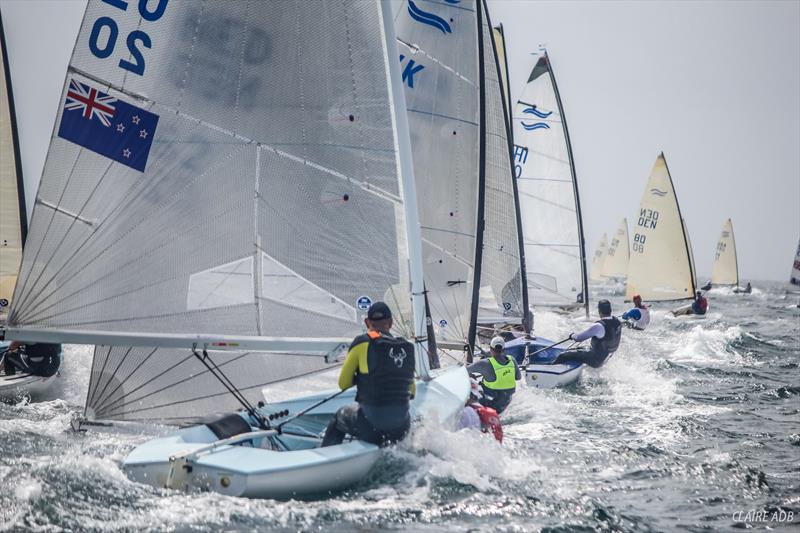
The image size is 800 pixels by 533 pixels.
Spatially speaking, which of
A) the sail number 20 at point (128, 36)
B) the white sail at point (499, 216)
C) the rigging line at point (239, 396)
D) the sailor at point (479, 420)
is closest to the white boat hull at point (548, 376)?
the white sail at point (499, 216)

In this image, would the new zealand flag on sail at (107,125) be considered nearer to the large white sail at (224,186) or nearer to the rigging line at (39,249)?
the large white sail at (224,186)

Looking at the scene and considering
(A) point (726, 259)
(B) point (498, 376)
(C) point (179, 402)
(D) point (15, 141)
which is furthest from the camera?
(A) point (726, 259)

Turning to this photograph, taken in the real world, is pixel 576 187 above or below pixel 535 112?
below

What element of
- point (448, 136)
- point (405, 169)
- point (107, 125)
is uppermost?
point (448, 136)

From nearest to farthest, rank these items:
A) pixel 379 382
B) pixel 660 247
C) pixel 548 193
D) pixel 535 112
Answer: pixel 379 382 → pixel 548 193 → pixel 535 112 → pixel 660 247

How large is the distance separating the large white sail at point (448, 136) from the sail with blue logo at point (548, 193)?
8689 mm

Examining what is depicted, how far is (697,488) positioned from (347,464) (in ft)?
11.1

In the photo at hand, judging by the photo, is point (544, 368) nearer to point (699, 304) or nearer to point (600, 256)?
point (699, 304)

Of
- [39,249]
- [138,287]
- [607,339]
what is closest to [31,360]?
[39,249]

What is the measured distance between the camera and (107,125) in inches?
275

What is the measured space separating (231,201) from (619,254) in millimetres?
60022

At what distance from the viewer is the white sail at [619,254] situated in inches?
2482

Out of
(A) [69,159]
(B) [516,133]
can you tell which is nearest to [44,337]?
(A) [69,159]

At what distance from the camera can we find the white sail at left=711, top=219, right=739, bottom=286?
205 ft
